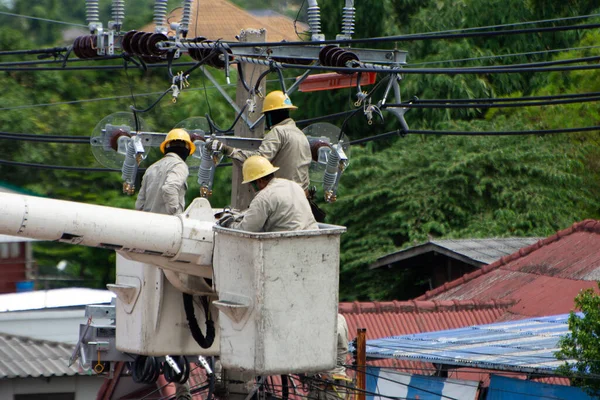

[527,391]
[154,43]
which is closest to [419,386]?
[527,391]

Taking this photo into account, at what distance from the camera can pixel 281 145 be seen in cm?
1012

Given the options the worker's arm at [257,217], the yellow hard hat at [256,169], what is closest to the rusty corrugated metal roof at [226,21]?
the yellow hard hat at [256,169]

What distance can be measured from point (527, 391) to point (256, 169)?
4270 mm

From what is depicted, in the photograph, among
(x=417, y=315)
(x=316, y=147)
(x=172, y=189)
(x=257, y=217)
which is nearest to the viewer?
(x=257, y=217)

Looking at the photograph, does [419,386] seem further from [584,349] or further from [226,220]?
[226,220]

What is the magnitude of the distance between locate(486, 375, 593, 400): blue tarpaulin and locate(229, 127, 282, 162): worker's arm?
146 inches

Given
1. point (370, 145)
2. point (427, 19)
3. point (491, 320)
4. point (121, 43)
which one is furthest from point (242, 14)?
point (121, 43)

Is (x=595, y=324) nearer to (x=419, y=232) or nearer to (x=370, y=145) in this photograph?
(x=419, y=232)

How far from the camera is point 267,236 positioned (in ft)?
27.5

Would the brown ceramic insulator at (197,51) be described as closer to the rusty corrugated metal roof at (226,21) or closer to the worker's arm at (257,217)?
the worker's arm at (257,217)

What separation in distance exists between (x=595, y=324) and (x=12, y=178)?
20763mm

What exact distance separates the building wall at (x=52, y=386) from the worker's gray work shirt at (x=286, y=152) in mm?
7307

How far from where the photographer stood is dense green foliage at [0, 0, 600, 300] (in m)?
24.3

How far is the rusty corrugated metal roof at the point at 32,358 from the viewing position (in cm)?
1570
